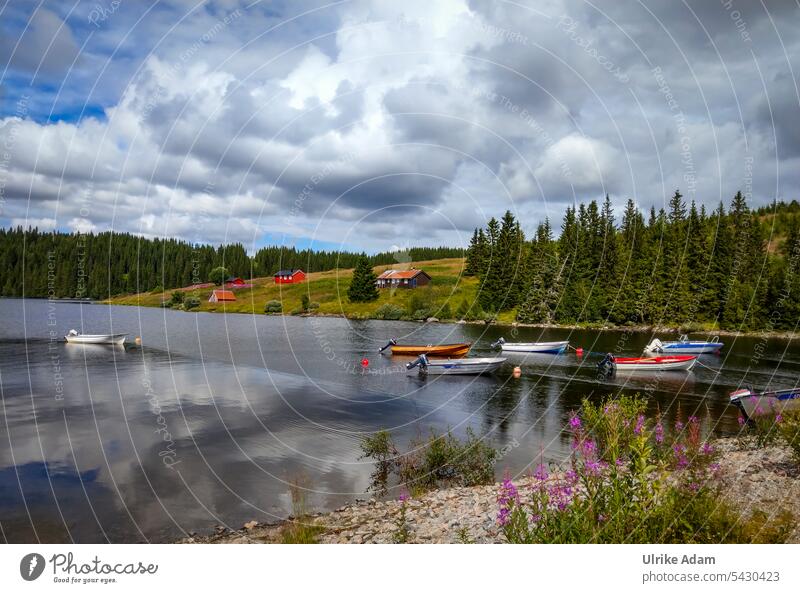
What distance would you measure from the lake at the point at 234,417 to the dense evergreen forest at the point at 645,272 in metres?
25.4

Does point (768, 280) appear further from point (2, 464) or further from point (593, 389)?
point (2, 464)

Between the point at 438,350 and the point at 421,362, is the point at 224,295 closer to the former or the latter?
the point at 438,350

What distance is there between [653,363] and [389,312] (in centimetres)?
6555

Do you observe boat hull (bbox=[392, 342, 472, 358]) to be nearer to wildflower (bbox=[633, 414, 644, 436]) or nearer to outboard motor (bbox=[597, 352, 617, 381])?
outboard motor (bbox=[597, 352, 617, 381])

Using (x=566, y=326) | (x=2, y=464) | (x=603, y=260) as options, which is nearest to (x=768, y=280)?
(x=603, y=260)

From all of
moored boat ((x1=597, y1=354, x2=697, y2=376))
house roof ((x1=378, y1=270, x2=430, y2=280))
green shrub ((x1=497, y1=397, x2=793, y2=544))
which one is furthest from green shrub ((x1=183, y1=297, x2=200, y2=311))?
green shrub ((x1=497, y1=397, x2=793, y2=544))

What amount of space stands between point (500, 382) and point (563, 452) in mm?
19531

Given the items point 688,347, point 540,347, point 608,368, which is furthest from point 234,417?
point 688,347

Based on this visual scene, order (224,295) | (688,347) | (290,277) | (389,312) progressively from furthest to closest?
(290,277), (224,295), (389,312), (688,347)

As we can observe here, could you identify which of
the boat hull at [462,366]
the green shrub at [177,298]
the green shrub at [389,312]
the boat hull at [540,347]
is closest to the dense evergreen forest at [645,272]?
the green shrub at [389,312]

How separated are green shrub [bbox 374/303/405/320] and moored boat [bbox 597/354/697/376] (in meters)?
62.3

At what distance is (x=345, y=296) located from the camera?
118812mm

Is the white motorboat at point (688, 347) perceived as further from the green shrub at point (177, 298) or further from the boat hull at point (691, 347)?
the green shrub at point (177, 298)

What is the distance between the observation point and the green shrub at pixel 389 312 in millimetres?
103750
